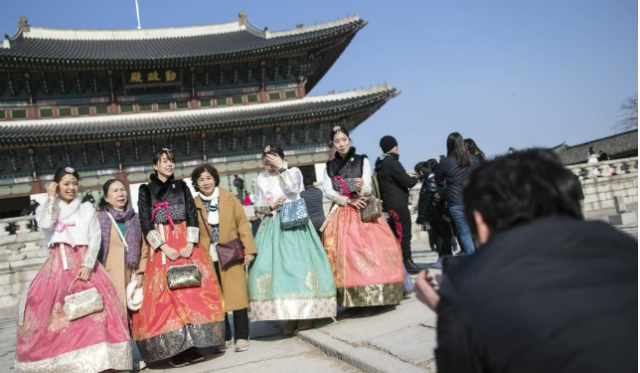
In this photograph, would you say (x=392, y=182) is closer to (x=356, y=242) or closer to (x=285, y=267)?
(x=356, y=242)

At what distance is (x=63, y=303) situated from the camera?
3619 mm

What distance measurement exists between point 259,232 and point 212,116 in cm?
1512

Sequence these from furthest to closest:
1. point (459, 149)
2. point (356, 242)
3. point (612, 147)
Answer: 1. point (612, 147)
2. point (459, 149)
3. point (356, 242)

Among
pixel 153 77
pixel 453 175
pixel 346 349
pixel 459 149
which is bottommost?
pixel 346 349

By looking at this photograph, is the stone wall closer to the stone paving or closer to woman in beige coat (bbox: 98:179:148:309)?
the stone paving

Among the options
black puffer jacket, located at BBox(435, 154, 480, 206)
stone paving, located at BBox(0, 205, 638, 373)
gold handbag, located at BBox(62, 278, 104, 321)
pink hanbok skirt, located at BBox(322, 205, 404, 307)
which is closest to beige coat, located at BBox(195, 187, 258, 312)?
stone paving, located at BBox(0, 205, 638, 373)

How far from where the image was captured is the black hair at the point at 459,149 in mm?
4883

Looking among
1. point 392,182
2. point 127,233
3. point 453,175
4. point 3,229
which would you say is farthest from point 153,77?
point 453,175

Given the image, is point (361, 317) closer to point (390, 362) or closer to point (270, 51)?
point (390, 362)

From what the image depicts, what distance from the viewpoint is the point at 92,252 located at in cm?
387

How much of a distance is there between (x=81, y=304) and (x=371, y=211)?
251cm

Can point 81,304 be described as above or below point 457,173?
below

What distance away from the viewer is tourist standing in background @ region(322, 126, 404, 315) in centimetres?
433

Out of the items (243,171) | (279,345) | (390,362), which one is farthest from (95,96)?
(390,362)
